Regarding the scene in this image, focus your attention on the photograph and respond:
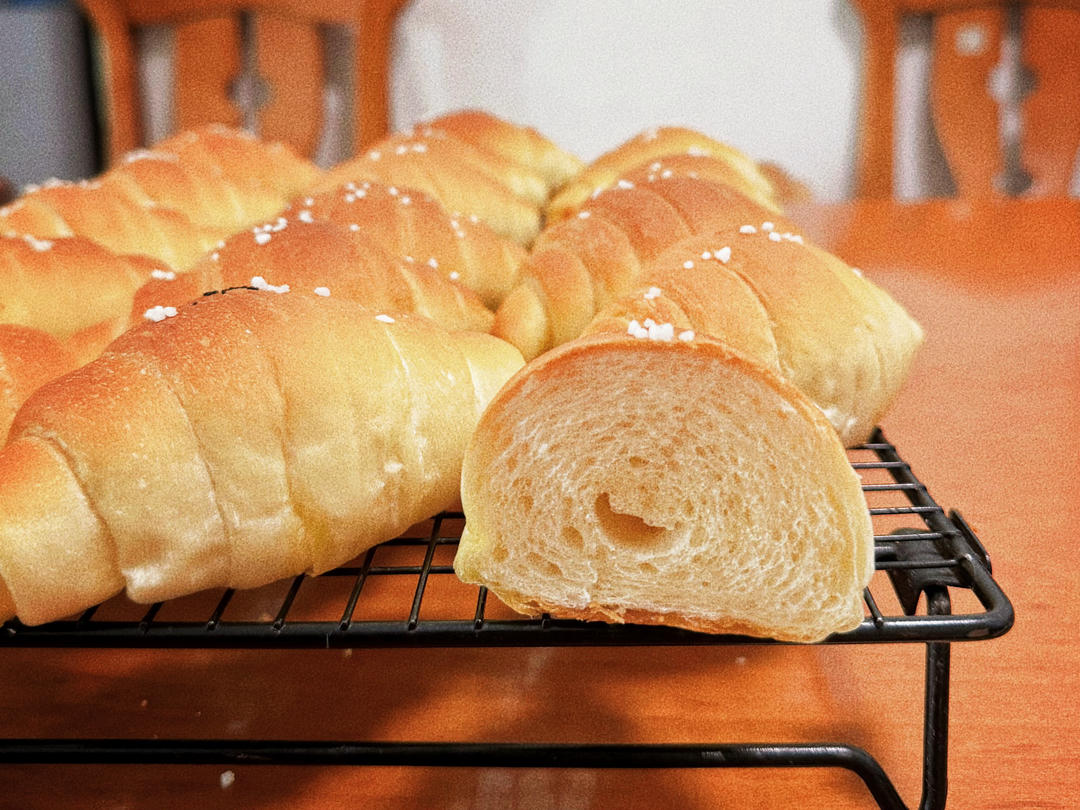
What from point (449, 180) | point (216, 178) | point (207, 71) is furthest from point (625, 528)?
point (207, 71)

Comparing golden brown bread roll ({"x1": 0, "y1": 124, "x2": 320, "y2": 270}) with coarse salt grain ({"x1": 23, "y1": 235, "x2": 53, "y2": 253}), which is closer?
coarse salt grain ({"x1": 23, "y1": 235, "x2": 53, "y2": 253})

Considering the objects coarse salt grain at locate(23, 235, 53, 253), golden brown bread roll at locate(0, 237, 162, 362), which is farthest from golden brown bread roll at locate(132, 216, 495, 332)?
coarse salt grain at locate(23, 235, 53, 253)

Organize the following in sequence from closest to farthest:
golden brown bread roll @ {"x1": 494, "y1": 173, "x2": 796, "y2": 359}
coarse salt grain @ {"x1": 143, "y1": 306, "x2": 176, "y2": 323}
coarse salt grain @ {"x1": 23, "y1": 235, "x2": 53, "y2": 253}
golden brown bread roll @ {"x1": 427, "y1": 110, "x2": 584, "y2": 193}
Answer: coarse salt grain @ {"x1": 143, "y1": 306, "x2": 176, "y2": 323} → golden brown bread roll @ {"x1": 494, "y1": 173, "x2": 796, "y2": 359} → coarse salt grain @ {"x1": 23, "y1": 235, "x2": 53, "y2": 253} → golden brown bread roll @ {"x1": 427, "y1": 110, "x2": 584, "y2": 193}

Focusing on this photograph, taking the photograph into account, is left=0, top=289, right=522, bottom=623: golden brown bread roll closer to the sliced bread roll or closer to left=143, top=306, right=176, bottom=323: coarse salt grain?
left=143, top=306, right=176, bottom=323: coarse salt grain

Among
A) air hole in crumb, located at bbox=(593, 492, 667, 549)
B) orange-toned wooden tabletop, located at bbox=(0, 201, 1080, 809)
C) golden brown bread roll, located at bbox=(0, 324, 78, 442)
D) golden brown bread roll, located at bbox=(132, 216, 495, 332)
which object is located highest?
golden brown bread roll, located at bbox=(132, 216, 495, 332)

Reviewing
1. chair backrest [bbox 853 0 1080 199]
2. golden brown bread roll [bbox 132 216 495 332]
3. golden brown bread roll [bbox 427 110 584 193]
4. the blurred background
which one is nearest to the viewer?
golden brown bread roll [bbox 132 216 495 332]

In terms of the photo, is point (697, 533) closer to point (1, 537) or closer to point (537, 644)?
point (537, 644)

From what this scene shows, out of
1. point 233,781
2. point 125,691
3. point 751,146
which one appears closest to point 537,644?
point 233,781

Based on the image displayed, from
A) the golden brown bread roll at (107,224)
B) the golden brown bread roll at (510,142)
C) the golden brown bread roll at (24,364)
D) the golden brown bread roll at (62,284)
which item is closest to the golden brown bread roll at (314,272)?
the golden brown bread roll at (24,364)
